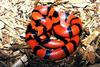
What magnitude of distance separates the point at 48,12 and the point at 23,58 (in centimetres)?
118

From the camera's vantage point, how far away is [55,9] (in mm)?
5855

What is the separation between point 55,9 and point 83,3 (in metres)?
0.54

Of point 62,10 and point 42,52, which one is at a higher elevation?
point 62,10

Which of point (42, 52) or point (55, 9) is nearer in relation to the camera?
point (42, 52)

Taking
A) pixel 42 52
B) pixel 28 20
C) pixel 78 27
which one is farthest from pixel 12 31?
pixel 78 27

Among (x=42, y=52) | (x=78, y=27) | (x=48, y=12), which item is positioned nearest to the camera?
(x=42, y=52)

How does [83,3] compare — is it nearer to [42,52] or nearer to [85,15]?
[85,15]

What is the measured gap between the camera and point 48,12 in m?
5.76

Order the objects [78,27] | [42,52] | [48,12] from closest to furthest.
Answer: [42,52], [78,27], [48,12]

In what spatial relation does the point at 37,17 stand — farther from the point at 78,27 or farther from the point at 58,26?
the point at 78,27

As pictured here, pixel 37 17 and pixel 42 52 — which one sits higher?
pixel 37 17

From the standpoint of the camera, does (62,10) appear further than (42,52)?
Yes

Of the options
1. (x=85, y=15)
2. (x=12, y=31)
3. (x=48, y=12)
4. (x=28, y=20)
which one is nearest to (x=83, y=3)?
(x=85, y=15)

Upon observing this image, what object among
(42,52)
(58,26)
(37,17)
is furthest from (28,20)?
(42,52)
